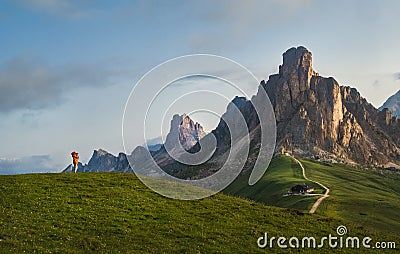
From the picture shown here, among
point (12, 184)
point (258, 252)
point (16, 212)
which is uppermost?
point (12, 184)

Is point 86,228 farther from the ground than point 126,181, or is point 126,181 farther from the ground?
point 126,181

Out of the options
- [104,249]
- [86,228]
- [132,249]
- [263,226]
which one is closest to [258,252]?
[263,226]

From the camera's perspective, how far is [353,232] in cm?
3891

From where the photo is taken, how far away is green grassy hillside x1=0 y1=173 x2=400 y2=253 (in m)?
29.4

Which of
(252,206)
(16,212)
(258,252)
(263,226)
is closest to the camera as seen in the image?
(258,252)

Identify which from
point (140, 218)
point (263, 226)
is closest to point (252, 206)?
point (263, 226)

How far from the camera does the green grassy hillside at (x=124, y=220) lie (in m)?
29.4

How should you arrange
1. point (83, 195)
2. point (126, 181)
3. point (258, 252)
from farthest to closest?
1. point (126, 181)
2. point (83, 195)
3. point (258, 252)

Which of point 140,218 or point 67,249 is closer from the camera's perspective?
point 67,249

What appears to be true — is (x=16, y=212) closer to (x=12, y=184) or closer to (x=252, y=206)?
(x=12, y=184)

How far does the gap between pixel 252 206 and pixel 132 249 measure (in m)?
19.0

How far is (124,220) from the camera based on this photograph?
116ft

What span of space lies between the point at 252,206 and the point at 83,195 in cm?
1837

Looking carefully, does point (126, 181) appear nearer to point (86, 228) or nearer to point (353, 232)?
point (86, 228)
